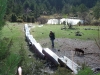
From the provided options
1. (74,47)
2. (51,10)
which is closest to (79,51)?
(74,47)

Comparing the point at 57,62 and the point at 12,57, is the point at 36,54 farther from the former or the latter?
the point at 12,57

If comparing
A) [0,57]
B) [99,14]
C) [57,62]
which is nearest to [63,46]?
[57,62]

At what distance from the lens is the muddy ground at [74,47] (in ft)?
52.8

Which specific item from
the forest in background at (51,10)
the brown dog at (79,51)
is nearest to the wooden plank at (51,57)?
the brown dog at (79,51)

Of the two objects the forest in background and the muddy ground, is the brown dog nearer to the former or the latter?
the muddy ground

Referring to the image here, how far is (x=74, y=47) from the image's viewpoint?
20422 mm

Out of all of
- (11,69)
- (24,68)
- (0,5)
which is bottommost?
(24,68)

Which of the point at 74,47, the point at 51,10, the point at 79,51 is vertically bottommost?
the point at 74,47

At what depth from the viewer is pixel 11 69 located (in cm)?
183

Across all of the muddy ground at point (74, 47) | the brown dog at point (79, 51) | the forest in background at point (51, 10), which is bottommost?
the muddy ground at point (74, 47)

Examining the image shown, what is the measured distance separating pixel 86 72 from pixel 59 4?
93738 mm

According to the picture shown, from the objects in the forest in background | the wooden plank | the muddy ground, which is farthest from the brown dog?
the forest in background

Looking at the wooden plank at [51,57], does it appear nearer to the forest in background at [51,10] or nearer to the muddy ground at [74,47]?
the muddy ground at [74,47]

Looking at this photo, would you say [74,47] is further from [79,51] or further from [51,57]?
[51,57]
